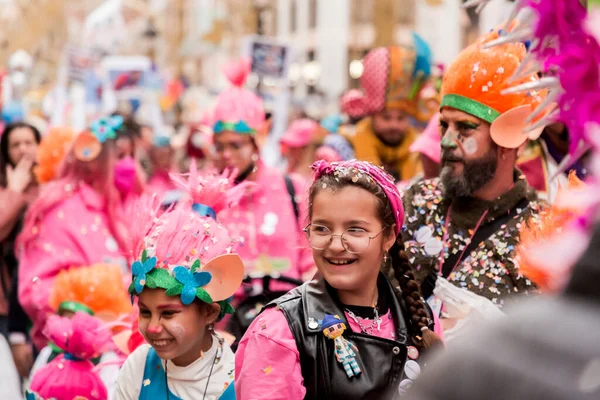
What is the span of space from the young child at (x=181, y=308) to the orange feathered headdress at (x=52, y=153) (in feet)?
10.4

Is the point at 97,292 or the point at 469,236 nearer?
the point at 469,236

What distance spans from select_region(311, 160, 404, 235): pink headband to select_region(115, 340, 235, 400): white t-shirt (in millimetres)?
940

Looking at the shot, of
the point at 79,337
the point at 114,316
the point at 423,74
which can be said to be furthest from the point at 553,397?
the point at 423,74

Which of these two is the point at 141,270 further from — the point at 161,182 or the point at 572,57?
the point at 161,182

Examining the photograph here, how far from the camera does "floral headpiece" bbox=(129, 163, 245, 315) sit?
3820mm

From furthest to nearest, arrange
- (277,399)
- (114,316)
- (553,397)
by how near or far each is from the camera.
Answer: (114,316) < (277,399) < (553,397)

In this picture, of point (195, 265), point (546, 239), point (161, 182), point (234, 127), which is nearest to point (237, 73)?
point (234, 127)

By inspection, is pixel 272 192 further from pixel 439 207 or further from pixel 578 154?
pixel 578 154

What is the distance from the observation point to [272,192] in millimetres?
6301

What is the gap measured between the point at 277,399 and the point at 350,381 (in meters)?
0.24

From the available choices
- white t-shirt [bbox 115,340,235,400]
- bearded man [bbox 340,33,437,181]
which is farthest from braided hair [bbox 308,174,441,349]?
bearded man [bbox 340,33,437,181]

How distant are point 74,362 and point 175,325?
41.3 inches

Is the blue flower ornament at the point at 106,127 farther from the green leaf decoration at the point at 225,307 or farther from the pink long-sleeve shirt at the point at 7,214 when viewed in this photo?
the green leaf decoration at the point at 225,307

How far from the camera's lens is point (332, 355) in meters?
3.06
